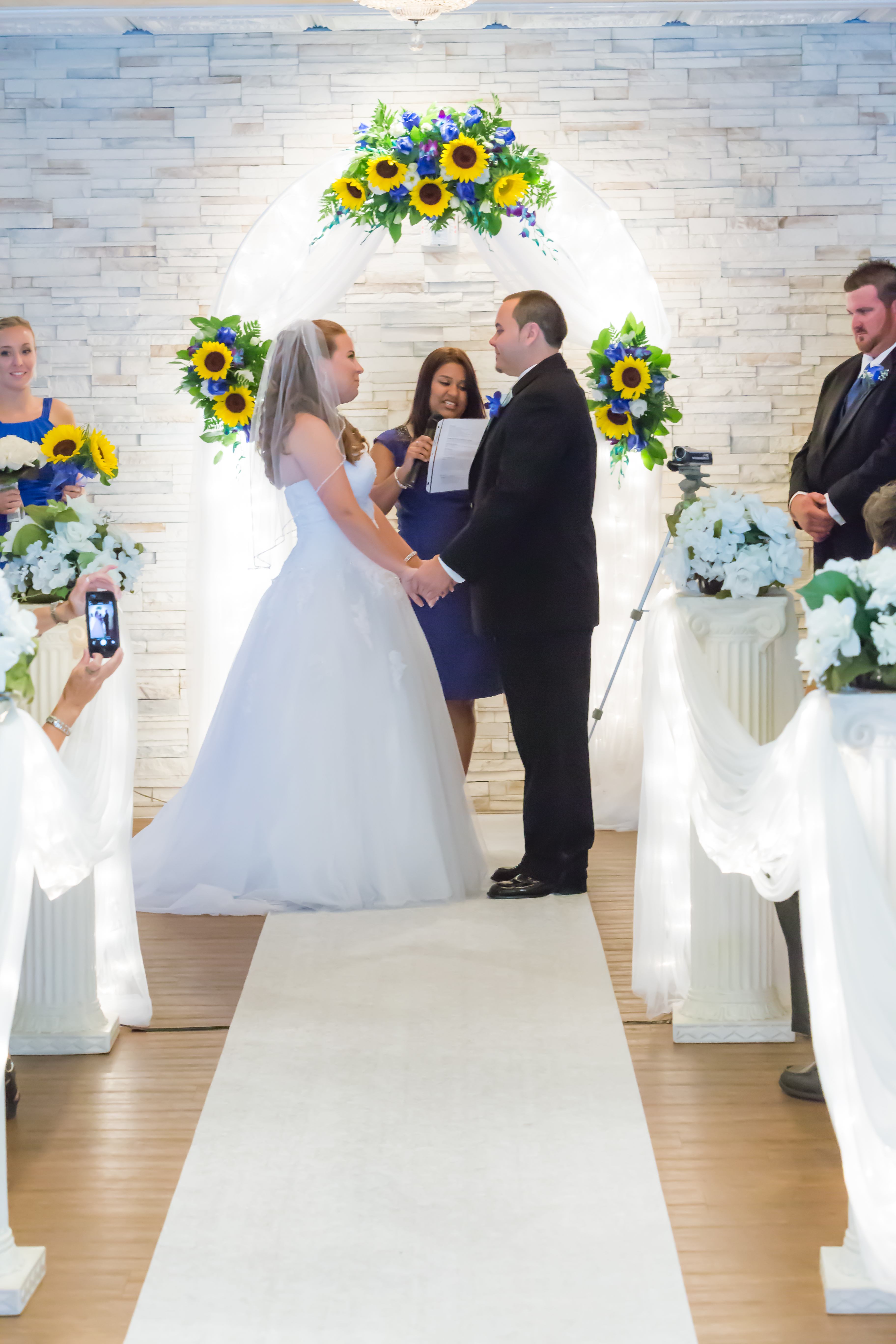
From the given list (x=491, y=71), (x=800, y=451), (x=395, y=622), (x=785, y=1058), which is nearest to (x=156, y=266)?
(x=491, y=71)

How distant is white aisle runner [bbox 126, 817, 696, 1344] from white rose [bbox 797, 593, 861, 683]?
1.03m

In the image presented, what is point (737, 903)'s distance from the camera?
322cm

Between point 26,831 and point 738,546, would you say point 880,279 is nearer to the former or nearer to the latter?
point 738,546

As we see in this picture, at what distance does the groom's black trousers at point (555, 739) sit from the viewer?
427 cm

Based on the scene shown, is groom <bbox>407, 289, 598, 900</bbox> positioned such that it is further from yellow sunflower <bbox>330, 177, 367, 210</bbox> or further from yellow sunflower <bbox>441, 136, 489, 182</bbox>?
yellow sunflower <bbox>330, 177, 367, 210</bbox>

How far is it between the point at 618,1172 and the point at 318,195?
3958 mm

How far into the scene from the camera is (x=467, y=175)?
4.71 metres

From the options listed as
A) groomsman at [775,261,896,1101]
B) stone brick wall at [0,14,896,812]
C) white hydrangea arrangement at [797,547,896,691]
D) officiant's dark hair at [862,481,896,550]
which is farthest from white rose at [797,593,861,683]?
stone brick wall at [0,14,896,812]

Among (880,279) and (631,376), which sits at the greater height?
(880,279)

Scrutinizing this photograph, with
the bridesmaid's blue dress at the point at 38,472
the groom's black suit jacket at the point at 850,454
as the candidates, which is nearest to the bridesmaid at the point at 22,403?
the bridesmaid's blue dress at the point at 38,472

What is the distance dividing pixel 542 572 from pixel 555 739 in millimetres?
525

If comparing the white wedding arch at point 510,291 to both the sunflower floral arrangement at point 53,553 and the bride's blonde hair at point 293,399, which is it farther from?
the sunflower floral arrangement at point 53,553

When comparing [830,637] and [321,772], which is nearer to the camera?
[830,637]

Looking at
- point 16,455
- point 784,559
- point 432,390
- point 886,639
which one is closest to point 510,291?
point 432,390
